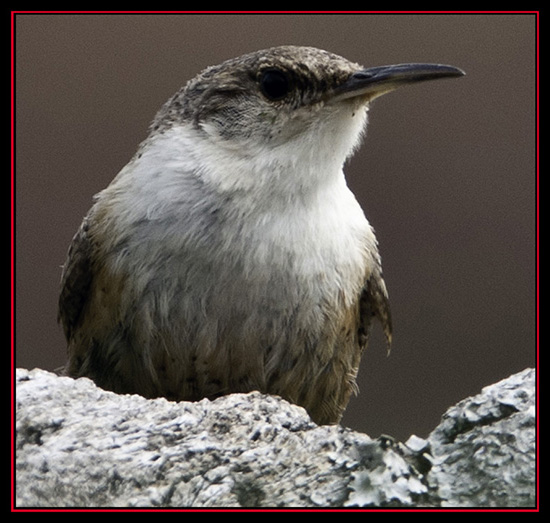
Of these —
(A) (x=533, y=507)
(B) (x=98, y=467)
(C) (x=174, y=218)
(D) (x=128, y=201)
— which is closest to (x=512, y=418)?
(A) (x=533, y=507)

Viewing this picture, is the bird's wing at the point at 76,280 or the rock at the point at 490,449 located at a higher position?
the bird's wing at the point at 76,280

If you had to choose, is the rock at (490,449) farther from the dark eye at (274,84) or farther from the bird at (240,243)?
the dark eye at (274,84)

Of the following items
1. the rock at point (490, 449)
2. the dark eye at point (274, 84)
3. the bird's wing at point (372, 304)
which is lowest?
the rock at point (490, 449)

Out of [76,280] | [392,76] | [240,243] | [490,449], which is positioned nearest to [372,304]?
[240,243]

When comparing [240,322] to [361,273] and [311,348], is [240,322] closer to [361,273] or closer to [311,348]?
[311,348]

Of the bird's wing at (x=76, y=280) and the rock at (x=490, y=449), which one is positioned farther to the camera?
the bird's wing at (x=76, y=280)

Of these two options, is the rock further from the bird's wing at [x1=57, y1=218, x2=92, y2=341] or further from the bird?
the bird's wing at [x1=57, y1=218, x2=92, y2=341]

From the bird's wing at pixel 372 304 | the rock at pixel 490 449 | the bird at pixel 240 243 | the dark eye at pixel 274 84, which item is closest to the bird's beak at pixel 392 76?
the bird at pixel 240 243

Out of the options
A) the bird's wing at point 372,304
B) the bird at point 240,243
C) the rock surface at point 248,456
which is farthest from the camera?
the bird's wing at point 372,304
